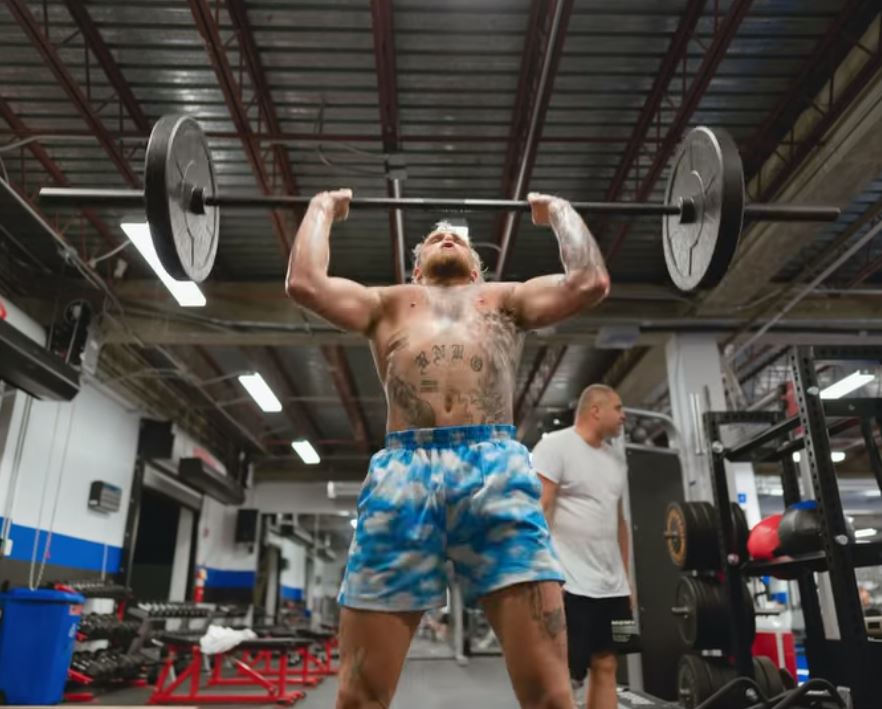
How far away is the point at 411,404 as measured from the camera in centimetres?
141

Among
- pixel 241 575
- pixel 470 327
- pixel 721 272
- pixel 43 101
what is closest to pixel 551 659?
pixel 470 327

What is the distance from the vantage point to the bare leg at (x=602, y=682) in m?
2.40

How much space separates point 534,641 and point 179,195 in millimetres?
1456

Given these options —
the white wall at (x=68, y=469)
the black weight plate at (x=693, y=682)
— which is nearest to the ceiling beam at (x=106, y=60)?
the white wall at (x=68, y=469)

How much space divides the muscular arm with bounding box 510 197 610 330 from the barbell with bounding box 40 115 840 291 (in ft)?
1.15

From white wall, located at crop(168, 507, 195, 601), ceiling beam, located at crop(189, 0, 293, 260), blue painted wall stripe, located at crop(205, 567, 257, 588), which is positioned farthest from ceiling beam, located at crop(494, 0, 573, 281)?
blue painted wall stripe, located at crop(205, 567, 257, 588)

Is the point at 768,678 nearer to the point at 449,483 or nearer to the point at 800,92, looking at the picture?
the point at 449,483

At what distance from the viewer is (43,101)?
4.34 m

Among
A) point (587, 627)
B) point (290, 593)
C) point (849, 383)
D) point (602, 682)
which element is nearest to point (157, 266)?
point (587, 627)

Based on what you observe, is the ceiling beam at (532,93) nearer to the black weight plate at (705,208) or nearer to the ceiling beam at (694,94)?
the ceiling beam at (694,94)

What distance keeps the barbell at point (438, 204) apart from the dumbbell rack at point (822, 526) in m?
0.85

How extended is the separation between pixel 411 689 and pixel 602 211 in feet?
13.9

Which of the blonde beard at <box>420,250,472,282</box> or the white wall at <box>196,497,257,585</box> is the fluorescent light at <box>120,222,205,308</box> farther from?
the white wall at <box>196,497,257,585</box>

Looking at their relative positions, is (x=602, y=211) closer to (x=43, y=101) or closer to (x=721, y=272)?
(x=721, y=272)
